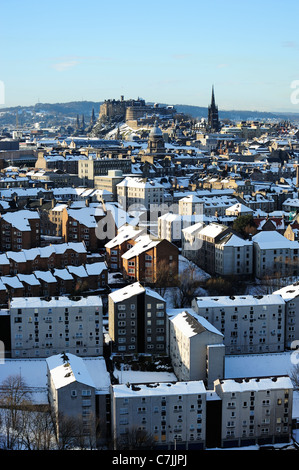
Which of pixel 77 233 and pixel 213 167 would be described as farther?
pixel 213 167

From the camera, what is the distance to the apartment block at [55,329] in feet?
29.7

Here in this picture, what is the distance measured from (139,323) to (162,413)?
8.77 ft

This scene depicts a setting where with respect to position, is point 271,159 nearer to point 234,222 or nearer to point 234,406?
point 234,222

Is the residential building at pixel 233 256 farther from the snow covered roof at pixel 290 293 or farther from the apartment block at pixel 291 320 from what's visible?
the apartment block at pixel 291 320

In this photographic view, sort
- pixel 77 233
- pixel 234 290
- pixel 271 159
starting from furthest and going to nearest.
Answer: pixel 271 159
pixel 77 233
pixel 234 290

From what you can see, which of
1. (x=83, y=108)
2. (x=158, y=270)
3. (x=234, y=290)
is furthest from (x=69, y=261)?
(x=83, y=108)

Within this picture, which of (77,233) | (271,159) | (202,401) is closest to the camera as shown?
(202,401)

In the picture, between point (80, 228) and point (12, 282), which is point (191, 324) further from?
point (80, 228)

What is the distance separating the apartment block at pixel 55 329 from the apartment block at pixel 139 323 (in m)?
0.35

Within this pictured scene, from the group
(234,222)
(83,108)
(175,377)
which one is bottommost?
(175,377)

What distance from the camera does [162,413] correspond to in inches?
265

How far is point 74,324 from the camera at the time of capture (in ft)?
29.8

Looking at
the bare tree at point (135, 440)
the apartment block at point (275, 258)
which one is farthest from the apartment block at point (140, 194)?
the bare tree at point (135, 440)

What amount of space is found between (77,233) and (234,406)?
8598mm
